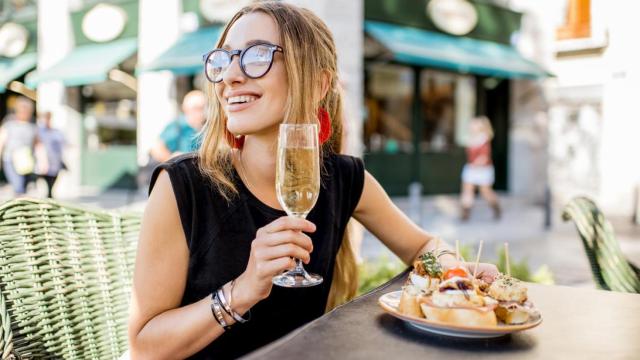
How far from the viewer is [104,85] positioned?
15117 mm

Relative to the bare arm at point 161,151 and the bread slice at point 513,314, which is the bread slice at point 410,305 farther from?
the bare arm at point 161,151

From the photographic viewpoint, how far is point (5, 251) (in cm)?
184

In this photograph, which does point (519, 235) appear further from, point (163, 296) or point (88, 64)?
point (88, 64)

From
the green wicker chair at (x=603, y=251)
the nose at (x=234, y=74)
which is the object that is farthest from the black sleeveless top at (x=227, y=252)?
the green wicker chair at (x=603, y=251)

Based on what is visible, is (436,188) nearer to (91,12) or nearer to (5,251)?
(91,12)

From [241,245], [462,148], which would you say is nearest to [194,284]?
[241,245]

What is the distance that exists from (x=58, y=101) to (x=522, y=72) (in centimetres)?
1055

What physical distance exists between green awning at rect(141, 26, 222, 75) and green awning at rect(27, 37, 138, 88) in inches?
68.8

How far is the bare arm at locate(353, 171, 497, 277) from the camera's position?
229 centimetres

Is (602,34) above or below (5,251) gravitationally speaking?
above

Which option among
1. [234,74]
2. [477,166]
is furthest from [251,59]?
[477,166]

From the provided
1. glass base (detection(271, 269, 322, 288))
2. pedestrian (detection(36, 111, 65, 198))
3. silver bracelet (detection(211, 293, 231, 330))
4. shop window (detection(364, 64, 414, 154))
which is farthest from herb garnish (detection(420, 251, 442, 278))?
shop window (detection(364, 64, 414, 154))

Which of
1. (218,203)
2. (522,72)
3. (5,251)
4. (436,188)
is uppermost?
(522,72)

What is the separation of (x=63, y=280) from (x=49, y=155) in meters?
7.65
